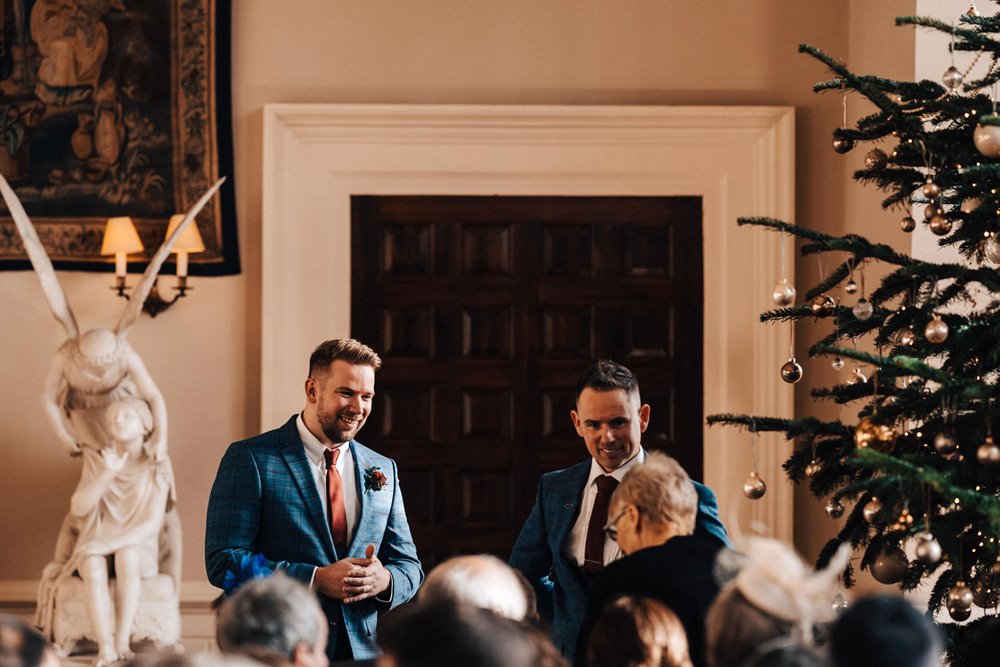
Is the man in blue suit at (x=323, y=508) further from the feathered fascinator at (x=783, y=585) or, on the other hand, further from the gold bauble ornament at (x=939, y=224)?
the gold bauble ornament at (x=939, y=224)

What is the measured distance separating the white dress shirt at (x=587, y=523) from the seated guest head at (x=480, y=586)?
0.70 m

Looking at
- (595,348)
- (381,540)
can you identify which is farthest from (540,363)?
(381,540)

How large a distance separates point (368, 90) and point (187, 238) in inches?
43.6

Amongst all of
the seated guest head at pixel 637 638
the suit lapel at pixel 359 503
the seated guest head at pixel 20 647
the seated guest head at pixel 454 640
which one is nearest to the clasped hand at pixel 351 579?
the suit lapel at pixel 359 503

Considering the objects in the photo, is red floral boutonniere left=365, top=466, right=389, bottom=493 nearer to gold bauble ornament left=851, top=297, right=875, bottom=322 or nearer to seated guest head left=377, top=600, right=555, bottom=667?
gold bauble ornament left=851, top=297, right=875, bottom=322

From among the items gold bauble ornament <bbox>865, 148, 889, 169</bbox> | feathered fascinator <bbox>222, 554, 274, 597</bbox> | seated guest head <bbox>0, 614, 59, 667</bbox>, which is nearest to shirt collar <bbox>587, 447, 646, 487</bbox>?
feathered fascinator <bbox>222, 554, 274, 597</bbox>

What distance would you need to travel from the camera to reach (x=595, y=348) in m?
5.69

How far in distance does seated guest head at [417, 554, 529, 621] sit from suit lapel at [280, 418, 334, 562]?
881 mm

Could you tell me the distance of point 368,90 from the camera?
222 inches

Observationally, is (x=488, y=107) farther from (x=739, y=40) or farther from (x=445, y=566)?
(x=445, y=566)

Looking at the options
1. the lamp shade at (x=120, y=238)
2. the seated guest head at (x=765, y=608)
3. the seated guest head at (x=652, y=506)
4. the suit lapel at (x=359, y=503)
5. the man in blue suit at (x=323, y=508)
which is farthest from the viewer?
the lamp shade at (x=120, y=238)

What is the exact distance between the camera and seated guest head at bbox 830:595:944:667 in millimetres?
1643

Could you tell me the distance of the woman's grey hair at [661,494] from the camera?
A: 251 centimetres

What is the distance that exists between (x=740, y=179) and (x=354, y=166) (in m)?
1.84
